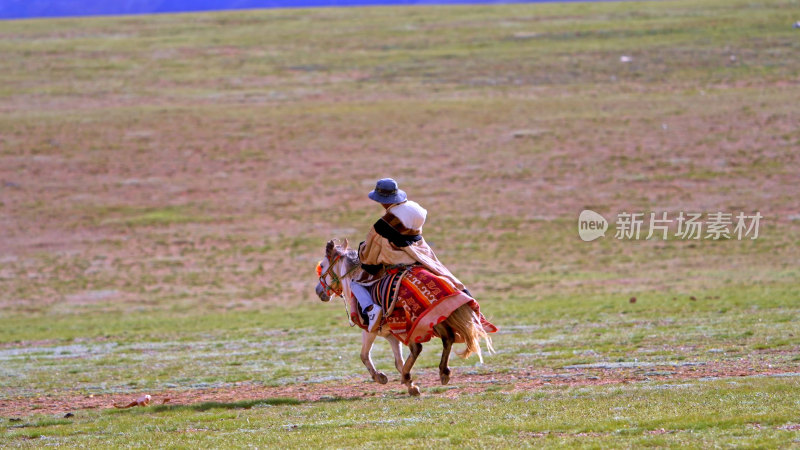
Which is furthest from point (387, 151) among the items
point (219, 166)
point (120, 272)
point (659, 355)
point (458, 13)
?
point (458, 13)

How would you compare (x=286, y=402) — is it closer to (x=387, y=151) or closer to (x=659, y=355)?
(x=659, y=355)

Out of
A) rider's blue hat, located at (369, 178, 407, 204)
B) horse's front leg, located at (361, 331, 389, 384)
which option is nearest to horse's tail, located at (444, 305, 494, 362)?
horse's front leg, located at (361, 331, 389, 384)

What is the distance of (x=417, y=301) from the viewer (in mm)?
10164

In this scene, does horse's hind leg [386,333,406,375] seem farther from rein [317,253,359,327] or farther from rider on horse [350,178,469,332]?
rein [317,253,359,327]

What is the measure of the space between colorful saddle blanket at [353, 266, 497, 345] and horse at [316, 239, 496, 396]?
92 millimetres

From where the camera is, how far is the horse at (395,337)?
33.5 feet

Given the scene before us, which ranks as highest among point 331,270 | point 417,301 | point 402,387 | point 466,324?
point 331,270

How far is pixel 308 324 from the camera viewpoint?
1769 centimetres

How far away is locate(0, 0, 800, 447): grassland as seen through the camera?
940 centimetres

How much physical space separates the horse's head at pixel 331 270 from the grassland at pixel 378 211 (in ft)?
3.54

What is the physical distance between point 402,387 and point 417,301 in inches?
56.5

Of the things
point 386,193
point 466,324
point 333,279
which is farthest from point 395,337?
point 386,193

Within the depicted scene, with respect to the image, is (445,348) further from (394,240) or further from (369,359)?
(394,240)

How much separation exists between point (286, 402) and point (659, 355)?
4.50 metres
